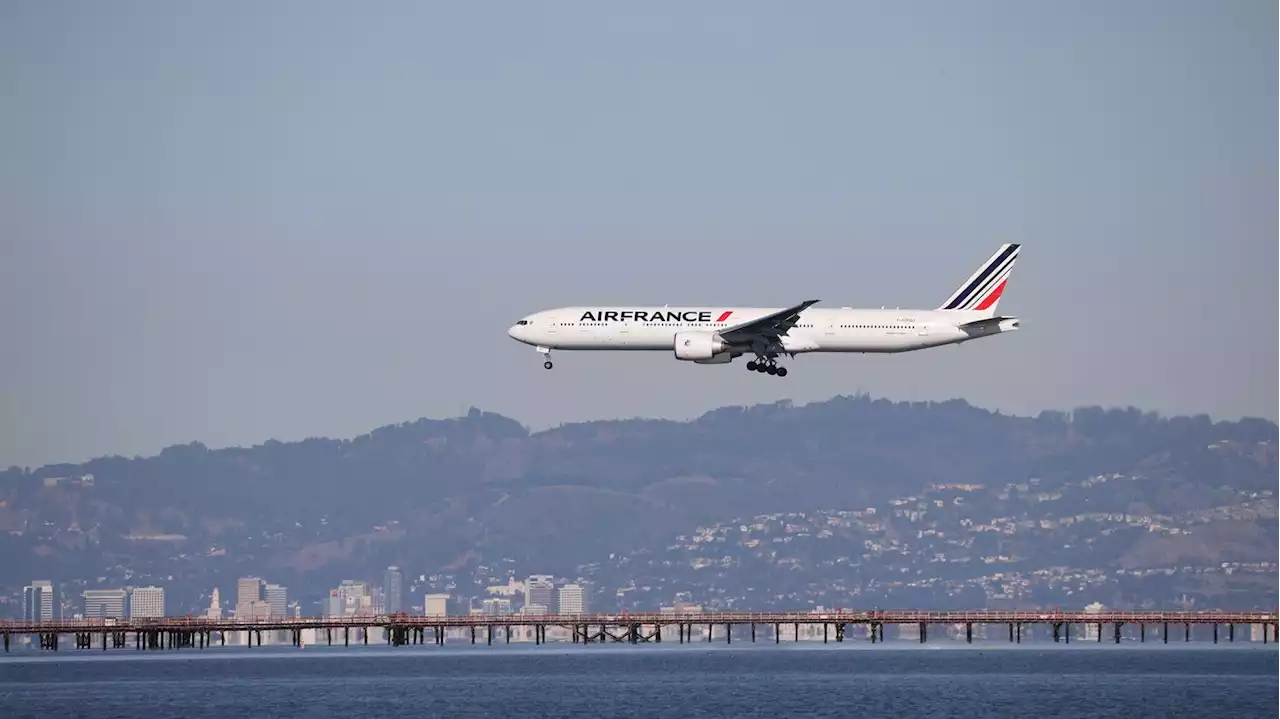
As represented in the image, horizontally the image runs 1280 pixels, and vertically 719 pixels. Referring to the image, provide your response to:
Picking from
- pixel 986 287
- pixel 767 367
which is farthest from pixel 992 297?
pixel 767 367

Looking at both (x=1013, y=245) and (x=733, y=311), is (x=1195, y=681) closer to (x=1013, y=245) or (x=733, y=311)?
(x=1013, y=245)

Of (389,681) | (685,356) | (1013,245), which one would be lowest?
(389,681)

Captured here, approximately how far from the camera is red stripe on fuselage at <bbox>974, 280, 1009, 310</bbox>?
148375 mm

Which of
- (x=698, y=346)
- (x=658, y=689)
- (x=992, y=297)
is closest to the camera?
(x=698, y=346)

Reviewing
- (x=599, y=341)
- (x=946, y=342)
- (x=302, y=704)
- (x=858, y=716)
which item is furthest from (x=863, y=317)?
(x=302, y=704)

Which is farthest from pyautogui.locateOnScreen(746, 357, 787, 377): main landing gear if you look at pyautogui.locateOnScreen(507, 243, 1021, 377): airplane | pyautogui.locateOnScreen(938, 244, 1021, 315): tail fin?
pyautogui.locateOnScreen(938, 244, 1021, 315): tail fin

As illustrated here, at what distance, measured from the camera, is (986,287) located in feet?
490

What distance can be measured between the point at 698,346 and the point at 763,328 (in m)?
4.23

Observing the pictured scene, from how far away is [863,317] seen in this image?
445 ft

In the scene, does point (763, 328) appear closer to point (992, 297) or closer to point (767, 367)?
point (767, 367)

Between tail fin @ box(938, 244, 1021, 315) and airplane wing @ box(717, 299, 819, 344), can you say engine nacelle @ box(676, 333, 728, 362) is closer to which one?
airplane wing @ box(717, 299, 819, 344)

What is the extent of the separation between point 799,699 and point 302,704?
32.1 metres

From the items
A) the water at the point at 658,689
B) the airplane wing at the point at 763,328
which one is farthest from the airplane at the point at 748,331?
the water at the point at 658,689

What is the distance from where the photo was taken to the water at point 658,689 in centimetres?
12669
